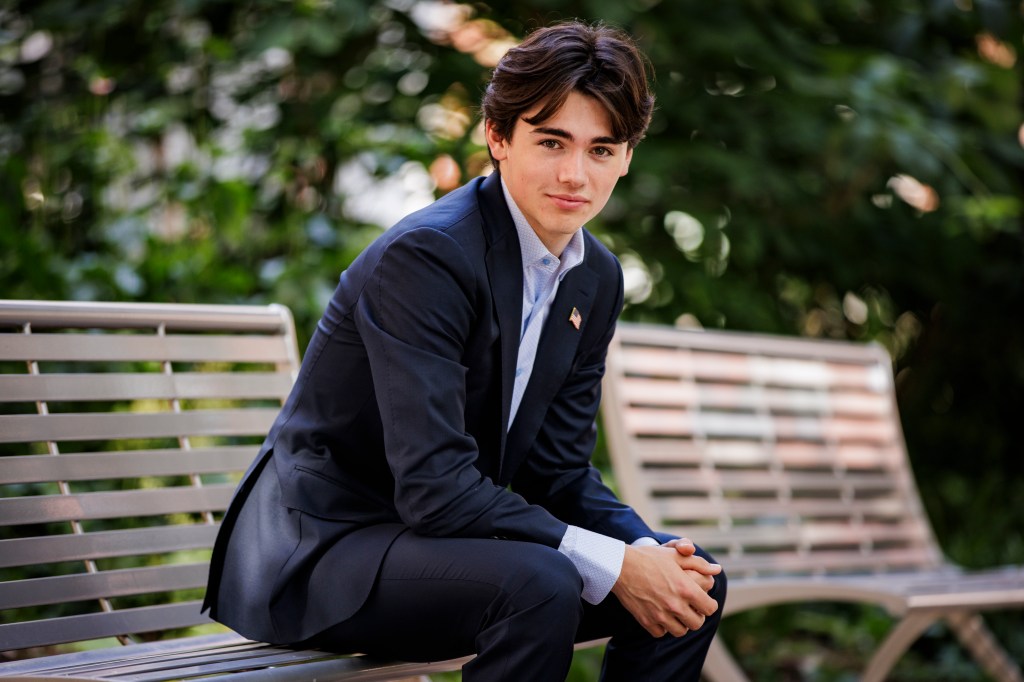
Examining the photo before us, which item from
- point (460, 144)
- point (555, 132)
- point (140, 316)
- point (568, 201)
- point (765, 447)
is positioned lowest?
point (765, 447)

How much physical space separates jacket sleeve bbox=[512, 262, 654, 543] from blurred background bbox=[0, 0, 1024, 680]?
55.7 inches

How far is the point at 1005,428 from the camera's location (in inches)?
253

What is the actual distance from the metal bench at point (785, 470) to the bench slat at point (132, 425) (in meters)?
1.17

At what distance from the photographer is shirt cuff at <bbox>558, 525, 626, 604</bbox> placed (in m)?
2.30

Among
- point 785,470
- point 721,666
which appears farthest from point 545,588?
point 785,470

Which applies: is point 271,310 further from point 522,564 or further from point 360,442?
Result: point 522,564

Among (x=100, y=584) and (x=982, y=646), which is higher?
(x=100, y=584)

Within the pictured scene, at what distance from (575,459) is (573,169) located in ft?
2.27

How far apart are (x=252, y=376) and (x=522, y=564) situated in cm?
127

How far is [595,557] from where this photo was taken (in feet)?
7.54

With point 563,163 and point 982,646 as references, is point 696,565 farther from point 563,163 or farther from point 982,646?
point 982,646

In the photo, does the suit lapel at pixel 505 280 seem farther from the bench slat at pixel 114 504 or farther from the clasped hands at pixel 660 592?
the bench slat at pixel 114 504

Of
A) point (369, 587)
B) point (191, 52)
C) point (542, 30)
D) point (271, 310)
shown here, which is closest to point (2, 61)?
point (191, 52)

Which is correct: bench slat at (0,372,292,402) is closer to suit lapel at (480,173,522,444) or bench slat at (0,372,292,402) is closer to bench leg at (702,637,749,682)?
suit lapel at (480,173,522,444)
